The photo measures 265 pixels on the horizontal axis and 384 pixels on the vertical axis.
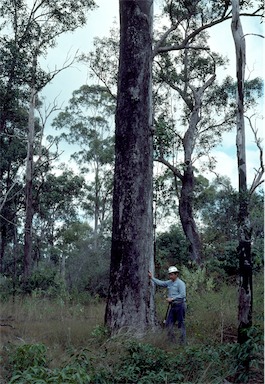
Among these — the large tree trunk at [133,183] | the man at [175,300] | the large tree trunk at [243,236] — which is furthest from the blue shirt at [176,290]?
the large tree trunk at [243,236]

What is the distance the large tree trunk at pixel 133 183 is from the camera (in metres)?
7.97

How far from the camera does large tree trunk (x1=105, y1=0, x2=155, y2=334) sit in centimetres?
797

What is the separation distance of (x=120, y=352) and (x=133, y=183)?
2.80 m

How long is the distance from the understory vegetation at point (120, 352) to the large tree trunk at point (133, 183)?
0.45 meters

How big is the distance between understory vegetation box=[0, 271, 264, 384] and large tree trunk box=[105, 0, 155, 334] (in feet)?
1.49

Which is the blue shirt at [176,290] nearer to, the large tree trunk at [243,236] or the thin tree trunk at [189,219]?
the large tree trunk at [243,236]

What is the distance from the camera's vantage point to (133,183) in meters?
8.23

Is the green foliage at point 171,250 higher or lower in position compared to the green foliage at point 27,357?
higher

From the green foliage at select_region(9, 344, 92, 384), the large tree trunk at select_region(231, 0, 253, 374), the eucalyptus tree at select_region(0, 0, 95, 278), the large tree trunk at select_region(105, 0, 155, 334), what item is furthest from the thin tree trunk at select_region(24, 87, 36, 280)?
the green foliage at select_region(9, 344, 92, 384)

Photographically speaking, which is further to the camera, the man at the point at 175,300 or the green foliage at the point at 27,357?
the man at the point at 175,300

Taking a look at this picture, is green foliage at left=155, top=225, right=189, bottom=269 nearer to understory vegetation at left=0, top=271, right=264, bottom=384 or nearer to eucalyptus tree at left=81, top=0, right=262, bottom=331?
understory vegetation at left=0, top=271, right=264, bottom=384

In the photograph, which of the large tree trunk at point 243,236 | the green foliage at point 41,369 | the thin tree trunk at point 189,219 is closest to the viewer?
the green foliage at point 41,369

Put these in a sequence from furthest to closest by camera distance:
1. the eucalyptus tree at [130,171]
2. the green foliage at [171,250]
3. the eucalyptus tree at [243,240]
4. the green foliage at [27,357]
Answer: the green foliage at [171,250] → the eucalyptus tree at [130,171] → the eucalyptus tree at [243,240] → the green foliage at [27,357]

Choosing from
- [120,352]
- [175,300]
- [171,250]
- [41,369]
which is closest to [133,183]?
[175,300]
